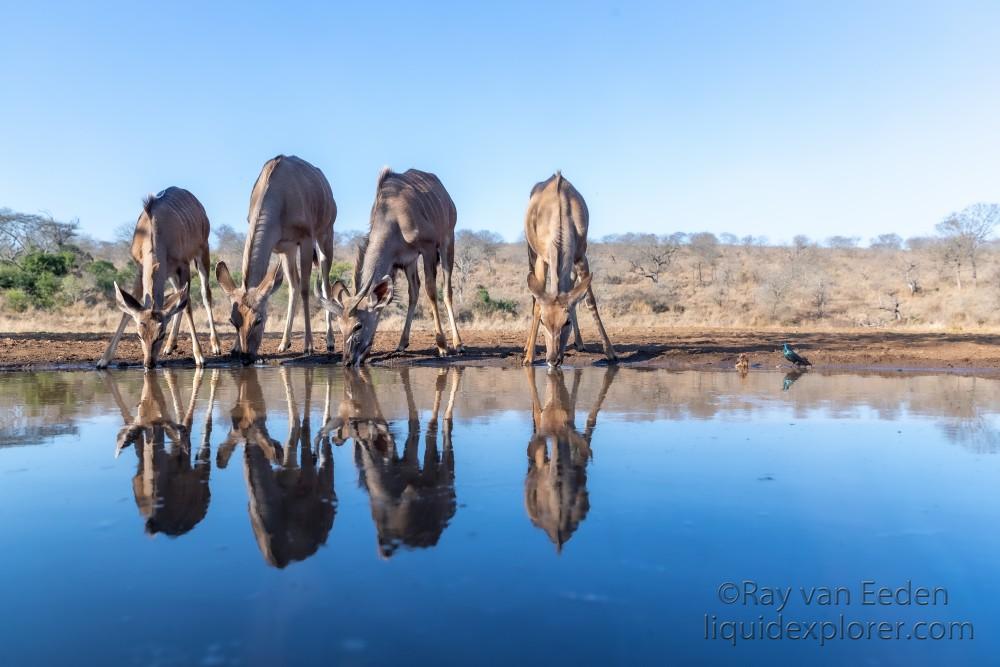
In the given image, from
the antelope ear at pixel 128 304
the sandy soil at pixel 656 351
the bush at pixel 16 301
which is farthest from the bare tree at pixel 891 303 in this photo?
the bush at pixel 16 301

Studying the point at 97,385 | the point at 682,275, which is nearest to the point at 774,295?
the point at 682,275

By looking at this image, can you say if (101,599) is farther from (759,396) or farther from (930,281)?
(930,281)

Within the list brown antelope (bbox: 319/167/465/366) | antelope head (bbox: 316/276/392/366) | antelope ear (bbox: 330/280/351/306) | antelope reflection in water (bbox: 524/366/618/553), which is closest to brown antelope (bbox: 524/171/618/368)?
brown antelope (bbox: 319/167/465/366)

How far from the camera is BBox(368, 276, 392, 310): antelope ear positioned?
11383 millimetres

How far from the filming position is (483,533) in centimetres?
358

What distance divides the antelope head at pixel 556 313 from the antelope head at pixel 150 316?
5313mm

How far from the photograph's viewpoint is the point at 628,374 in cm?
1071

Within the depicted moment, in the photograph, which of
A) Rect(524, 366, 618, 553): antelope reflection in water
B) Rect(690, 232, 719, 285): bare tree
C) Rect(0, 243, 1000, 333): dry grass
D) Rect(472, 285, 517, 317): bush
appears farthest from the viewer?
Rect(690, 232, 719, 285): bare tree

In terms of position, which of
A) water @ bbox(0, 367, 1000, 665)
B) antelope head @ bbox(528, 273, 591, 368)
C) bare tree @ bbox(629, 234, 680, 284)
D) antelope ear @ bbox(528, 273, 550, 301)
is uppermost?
bare tree @ bbox(629, 234, 680, 284)

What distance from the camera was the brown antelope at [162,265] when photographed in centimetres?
1111

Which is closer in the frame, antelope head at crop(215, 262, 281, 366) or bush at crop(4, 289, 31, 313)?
antelope head at crop(215, 262, 281, 366)

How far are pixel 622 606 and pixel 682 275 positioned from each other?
49.8m

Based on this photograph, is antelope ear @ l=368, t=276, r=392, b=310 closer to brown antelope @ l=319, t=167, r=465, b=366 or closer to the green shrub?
brown antelope @ l=319, t=167, r=465, b=366

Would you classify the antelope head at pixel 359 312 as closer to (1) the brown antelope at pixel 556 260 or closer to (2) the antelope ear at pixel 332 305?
(2) the antelope ear at pixel 332 305
